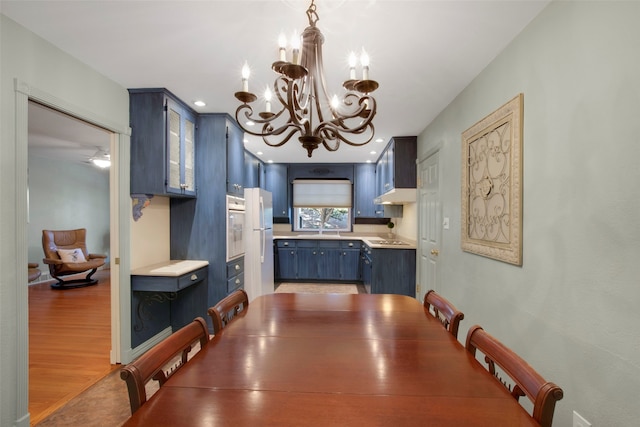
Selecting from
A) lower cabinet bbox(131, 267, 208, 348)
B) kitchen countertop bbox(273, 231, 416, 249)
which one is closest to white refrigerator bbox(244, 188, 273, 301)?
lower cabinet bbox(131, 267, 208, 348)

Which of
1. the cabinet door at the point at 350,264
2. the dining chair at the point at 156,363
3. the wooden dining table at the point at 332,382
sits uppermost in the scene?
the dining chair at the point at 156,363

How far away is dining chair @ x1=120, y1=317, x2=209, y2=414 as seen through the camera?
0.80m

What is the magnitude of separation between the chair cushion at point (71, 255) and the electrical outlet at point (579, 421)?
22.7 ft

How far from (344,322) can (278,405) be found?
0.69 metres

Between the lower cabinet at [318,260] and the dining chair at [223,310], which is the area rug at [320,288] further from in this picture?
the dining chair at [223,310]

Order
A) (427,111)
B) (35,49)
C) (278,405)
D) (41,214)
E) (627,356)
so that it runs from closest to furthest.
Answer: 1. (278,405)
2. (627,356)
3. (35,49)
4. (427,111)
5. (41,214)

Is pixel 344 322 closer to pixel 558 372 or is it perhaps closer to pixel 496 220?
pixel 558 372

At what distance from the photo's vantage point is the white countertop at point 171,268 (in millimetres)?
2516

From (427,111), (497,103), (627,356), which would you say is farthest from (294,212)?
(627,356)

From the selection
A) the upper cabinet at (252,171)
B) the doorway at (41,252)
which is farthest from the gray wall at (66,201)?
the upper cabinet at (252,171)

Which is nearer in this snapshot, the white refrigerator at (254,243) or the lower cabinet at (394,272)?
the white refrigerator at (254,243)

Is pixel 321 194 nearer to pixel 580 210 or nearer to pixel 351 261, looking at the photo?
pixel 351 261

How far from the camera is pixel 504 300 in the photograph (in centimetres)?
187

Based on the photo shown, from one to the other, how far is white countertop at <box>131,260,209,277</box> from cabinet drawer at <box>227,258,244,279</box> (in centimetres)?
25
